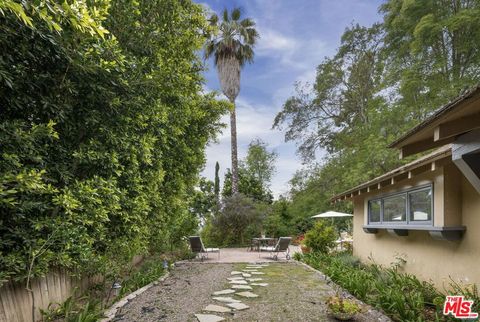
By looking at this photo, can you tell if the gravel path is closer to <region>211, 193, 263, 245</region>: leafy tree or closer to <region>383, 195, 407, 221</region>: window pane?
<region>383, 195, 407, 221</region>: window pane

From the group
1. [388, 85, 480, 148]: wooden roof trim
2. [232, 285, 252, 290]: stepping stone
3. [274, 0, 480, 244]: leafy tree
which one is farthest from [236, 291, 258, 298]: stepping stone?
[274, 0, 480, 244]: leafy tree

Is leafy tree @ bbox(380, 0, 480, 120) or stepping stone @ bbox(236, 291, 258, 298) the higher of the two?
leafy tree @ bbox(380, 0, 480, 120)

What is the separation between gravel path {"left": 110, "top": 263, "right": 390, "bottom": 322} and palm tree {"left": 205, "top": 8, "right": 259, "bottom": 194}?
33.1 feet

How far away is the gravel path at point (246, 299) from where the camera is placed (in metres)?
4.45

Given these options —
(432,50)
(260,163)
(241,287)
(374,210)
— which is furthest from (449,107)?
(260,163)

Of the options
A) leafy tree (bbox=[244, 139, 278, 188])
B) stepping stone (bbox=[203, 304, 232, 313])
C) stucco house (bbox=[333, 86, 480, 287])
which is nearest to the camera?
stucco house (bbox=[333, 86, 480, 287])

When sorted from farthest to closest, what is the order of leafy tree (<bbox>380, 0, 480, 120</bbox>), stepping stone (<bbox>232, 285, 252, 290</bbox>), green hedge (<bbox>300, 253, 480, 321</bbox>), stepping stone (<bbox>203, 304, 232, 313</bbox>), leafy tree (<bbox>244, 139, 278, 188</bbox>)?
leafy tree (<bbox>244, 139, 278, 188</bbox>), leafy tree (<bbox>380, 0, 480, 120</bbox>), stepping stone (<bbox>232, 285, 252, 290</bbox>), stepping stone (<bbox>203, 304, 232, 313</bbox>), green hedge (<bbox>300, 253, 480, 321</bbox>)

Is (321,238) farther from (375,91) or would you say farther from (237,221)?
(375,91)

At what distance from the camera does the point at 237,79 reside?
17688 mm

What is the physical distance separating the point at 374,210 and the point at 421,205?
109 inches

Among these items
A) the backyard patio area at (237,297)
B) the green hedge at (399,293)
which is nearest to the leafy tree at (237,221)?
the backyard patio area at (237,297)

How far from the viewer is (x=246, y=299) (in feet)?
17.8

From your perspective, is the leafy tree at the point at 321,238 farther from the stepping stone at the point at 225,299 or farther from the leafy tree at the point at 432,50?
the leafy tree at the point at 432,50

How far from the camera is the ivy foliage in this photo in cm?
284
